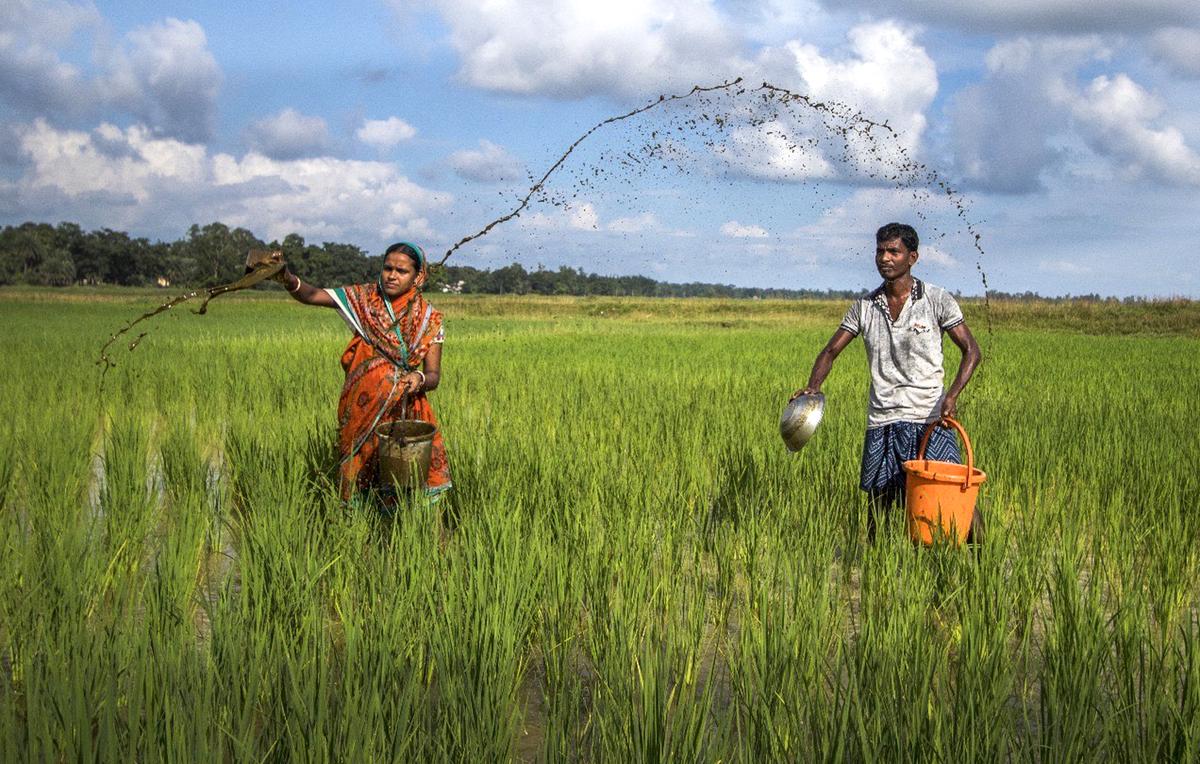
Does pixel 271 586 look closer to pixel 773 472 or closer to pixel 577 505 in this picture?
pixel 577 505

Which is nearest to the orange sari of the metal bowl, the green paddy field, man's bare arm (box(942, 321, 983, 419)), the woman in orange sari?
the woman in orange sari

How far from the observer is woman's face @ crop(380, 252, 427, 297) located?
348cm

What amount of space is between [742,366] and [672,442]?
584 centimetres

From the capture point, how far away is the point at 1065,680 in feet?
6.86

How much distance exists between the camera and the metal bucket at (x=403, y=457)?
10.5 ft

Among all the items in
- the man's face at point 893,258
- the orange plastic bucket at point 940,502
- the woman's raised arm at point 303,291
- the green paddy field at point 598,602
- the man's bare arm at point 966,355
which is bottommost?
the green paddy field at point 598,602

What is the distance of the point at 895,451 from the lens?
11.4ft

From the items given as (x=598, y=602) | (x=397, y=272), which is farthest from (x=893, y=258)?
(x=397, y=272)

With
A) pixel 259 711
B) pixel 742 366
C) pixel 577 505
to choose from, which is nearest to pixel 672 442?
pixel 577 505

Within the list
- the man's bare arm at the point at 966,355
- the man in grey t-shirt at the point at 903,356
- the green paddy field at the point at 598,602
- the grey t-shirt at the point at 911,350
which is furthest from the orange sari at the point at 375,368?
the man's bare arm at the point at 966,355

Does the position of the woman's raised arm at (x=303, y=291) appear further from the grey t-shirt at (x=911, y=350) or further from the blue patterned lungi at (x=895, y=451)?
the blue patterned lungi at (x=895, y=451)

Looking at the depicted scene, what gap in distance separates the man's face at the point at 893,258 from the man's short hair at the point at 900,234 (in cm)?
1

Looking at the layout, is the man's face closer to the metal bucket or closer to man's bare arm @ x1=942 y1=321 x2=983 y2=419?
man's bare arm @ x1=942 y1=321 x2=983 y2=419

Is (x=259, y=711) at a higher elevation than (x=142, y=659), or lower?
lower
